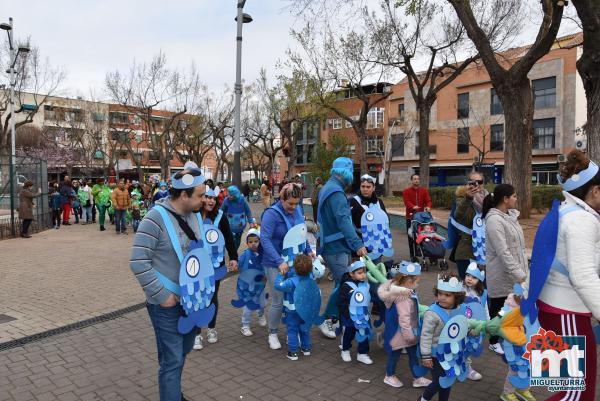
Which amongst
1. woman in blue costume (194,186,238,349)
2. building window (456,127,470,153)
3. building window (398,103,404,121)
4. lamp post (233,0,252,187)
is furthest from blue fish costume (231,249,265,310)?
building window (398,103,404,121)

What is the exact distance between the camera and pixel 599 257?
2.45 meters

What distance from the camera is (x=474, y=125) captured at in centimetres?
4494

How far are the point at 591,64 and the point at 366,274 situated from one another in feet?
26.6

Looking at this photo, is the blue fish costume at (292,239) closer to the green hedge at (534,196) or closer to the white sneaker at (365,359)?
the white sneaker at (365,359)

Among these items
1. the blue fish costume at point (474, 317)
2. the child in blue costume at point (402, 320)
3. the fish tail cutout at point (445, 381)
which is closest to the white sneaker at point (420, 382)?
the child in blue costume at point (402, 320)

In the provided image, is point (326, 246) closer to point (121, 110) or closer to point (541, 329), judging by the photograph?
point (541, 329)

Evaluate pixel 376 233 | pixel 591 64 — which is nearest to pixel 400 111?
pixel 591 64

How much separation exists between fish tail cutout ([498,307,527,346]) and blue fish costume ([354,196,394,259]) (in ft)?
7.26

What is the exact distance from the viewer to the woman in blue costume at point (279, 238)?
4.73 meters

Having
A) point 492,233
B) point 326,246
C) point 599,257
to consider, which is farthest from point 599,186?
point 326,246

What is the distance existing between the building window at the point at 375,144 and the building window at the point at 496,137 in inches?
496

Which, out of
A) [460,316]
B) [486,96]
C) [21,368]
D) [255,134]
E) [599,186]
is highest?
[486,96]

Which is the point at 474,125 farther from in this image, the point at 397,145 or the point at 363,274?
the point at 363,274

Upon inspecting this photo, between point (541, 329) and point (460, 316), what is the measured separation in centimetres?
74
